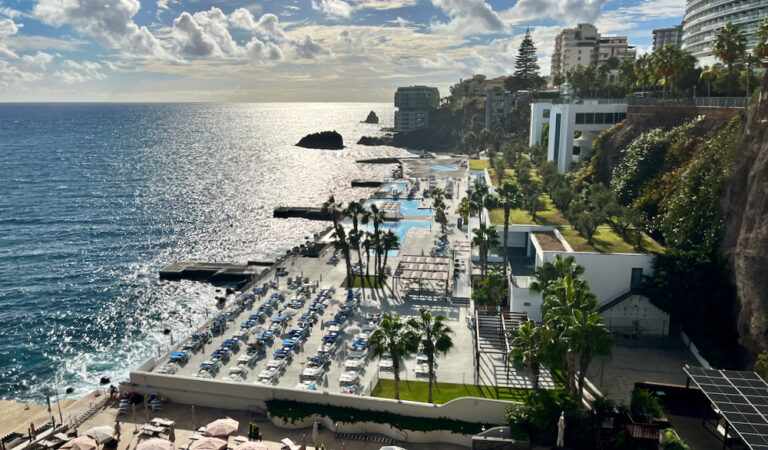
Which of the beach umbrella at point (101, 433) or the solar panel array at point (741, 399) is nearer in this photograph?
the solar panel array at point (741, 399)

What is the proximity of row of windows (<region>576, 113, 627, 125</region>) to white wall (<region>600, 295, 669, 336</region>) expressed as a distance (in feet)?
133

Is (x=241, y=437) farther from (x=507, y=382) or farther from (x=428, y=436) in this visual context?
(x=507, y=382)

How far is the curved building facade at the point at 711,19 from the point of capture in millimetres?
81625

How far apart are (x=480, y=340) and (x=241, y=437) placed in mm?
19062

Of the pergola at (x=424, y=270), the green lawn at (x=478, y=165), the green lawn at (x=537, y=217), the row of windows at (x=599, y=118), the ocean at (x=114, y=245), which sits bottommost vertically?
the ocean at (x=114, y=245)

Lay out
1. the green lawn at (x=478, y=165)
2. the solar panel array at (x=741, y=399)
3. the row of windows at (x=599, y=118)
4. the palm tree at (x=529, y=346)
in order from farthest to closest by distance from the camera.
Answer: the green lawn at (x=478, y=165)
the row of windows at (x=599, y=118)
the palm tree at (x=529, y=346)
the solar panel array at (x=741, y=399)

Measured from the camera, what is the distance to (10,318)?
191ft

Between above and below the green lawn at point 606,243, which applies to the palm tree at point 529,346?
below

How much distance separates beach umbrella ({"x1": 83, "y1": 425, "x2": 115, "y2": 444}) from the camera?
3179 centimetres

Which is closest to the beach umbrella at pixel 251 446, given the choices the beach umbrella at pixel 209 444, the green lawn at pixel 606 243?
→ the beach umbrella at pixel 209 444

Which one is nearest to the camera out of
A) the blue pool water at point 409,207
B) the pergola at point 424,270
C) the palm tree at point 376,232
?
the pergola at point 424,270

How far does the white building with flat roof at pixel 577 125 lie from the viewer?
246 feet

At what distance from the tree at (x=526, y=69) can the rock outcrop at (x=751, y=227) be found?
410 ft

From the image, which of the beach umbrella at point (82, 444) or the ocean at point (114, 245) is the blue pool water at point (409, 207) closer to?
the ocean at point (114, 245)
